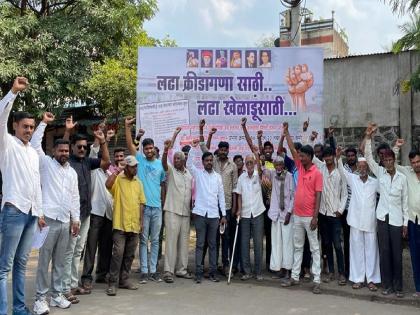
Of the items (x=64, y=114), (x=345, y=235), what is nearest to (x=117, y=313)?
(x=345, y=235)

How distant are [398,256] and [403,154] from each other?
4548 millimetres

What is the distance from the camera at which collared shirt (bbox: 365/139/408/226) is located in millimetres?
5445

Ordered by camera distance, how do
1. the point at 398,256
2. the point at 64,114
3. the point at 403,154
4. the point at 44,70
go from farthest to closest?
1. the point at 64,114
2. the point at 44,70
3. the point at 403,154
4. the point at 398,256

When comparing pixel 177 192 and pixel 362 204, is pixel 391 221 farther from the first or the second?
pixel 177 192

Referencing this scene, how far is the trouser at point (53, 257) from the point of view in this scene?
15.4 ft

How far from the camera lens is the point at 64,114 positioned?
15.0 meters

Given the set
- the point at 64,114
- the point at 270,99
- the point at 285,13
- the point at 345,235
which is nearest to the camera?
the point at 345,235

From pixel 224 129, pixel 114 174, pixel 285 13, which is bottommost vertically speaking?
pixel 114 174

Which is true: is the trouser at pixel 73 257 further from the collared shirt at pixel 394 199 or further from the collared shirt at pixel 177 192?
the collared shirt at pixel 394 199

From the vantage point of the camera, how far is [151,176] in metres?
6.14

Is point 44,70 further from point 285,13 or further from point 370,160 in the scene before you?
point 370,160

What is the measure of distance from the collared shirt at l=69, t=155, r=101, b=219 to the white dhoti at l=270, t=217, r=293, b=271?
2547mm

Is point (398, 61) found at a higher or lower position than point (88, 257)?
higher

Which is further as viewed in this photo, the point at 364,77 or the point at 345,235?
the point at 364,77
